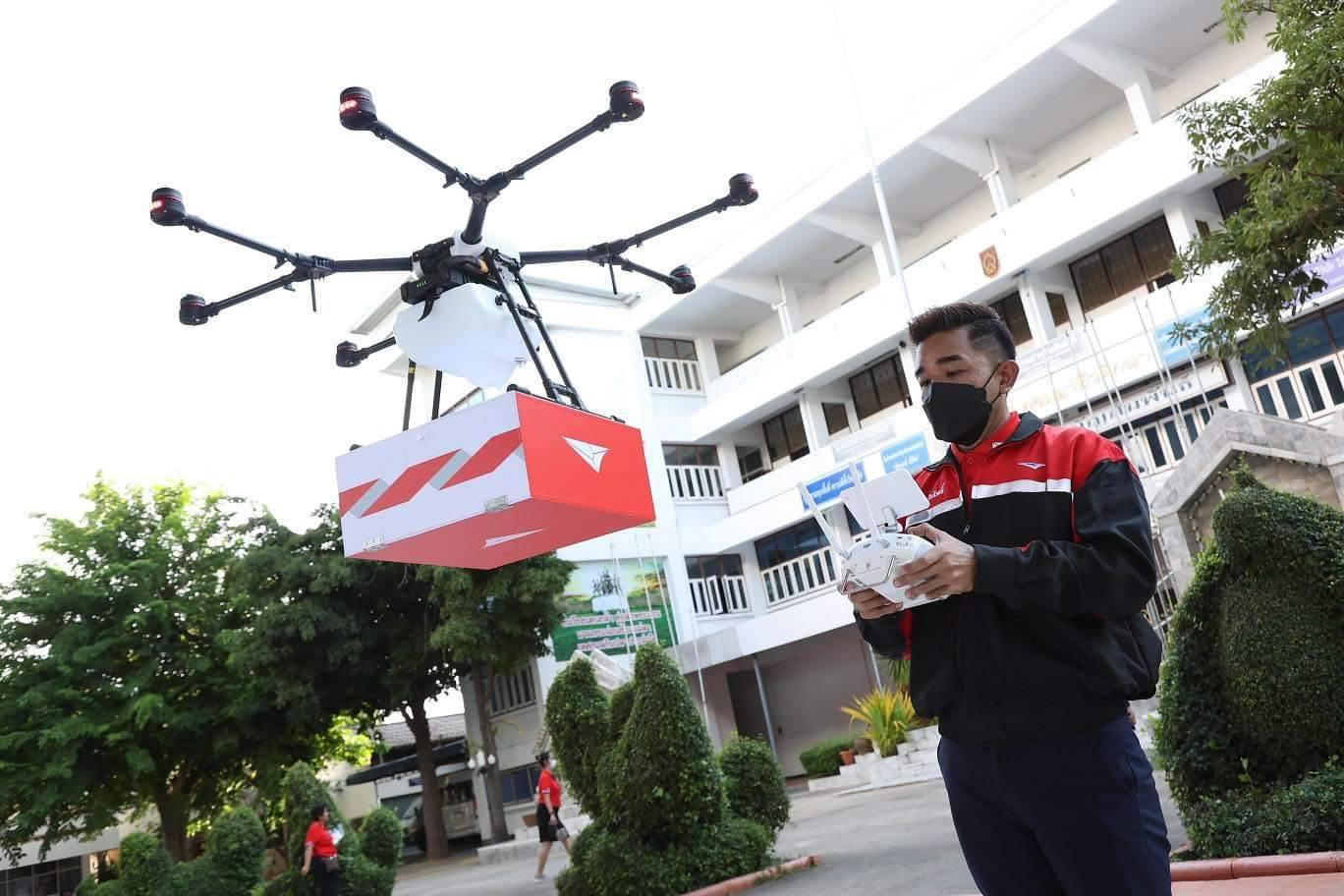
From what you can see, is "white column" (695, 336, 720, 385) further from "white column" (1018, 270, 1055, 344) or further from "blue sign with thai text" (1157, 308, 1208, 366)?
"blue sign with thai text" (1157, 308, 1208, 366)

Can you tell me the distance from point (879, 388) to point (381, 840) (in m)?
16.9

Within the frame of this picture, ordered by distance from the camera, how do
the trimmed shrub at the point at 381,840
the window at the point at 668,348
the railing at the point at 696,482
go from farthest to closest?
the window at the point at 668,348, the railing at the point at 696,482, the trimmed shrub at the point at 381,840

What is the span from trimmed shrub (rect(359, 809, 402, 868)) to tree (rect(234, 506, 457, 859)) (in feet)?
27.5

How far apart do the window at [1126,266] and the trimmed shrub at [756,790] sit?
549 inches

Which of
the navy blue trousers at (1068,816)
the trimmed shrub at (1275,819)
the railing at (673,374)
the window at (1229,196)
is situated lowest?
the trimmed shrub at (1275,819)

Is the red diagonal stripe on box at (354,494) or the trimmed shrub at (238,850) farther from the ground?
the red diagonal stripe on box at (354,494)

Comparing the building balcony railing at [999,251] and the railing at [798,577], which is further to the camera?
the railing at [798,577]

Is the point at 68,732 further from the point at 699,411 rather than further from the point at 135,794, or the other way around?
the point at 699,411

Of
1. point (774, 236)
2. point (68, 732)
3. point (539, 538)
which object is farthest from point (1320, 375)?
point (68, 732)

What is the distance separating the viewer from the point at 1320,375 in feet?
52.9

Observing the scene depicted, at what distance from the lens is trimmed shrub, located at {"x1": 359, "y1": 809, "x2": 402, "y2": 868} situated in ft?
42.2

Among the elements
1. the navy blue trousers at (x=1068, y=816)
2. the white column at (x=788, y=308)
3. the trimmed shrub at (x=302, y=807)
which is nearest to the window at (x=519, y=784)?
the white column at (x=788, y=308)

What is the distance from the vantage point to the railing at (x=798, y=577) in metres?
25.6

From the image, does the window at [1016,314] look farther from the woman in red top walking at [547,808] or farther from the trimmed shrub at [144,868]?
the trimmed shrub at [144,868]
